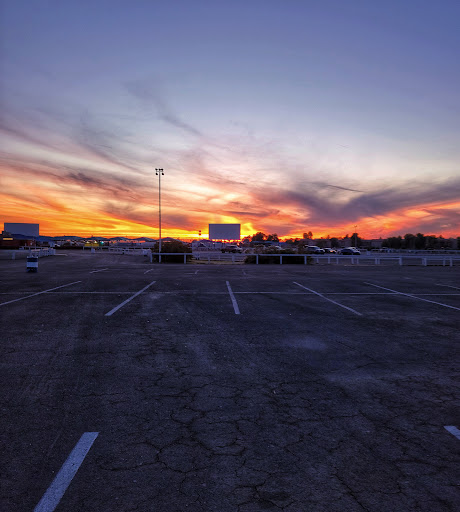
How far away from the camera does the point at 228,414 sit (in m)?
4.02

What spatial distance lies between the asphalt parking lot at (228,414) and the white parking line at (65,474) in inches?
0.5

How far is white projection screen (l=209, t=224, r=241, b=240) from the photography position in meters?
66.8

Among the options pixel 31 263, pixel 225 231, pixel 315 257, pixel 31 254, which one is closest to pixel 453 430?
pixel 31 263

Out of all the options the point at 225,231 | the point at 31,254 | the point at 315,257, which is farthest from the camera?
the point at 225,231

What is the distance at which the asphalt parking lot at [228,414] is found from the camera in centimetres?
277

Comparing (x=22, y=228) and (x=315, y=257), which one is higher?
(x=22, y=228)

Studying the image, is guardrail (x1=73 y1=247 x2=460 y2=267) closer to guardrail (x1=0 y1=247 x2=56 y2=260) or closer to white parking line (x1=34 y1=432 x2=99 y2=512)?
guardrail (x1=0 y1=247 x2=56 y2=260)

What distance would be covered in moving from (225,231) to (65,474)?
65140 millimetres

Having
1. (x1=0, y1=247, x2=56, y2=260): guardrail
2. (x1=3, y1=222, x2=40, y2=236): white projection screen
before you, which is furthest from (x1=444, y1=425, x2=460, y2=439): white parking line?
(x1=3, y1=222, x2=40, y2=236): white projection screen

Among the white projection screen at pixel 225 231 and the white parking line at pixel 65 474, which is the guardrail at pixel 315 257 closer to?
the white projection screen at pixel 225 231

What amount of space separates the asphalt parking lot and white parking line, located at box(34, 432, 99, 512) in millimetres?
12

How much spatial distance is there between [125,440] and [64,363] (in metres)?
2.75

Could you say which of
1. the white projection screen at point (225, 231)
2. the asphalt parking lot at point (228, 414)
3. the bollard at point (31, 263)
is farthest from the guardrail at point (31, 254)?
the asphalt parking lot at point (228, 414)

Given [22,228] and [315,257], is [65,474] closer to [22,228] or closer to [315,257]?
[315,257]
